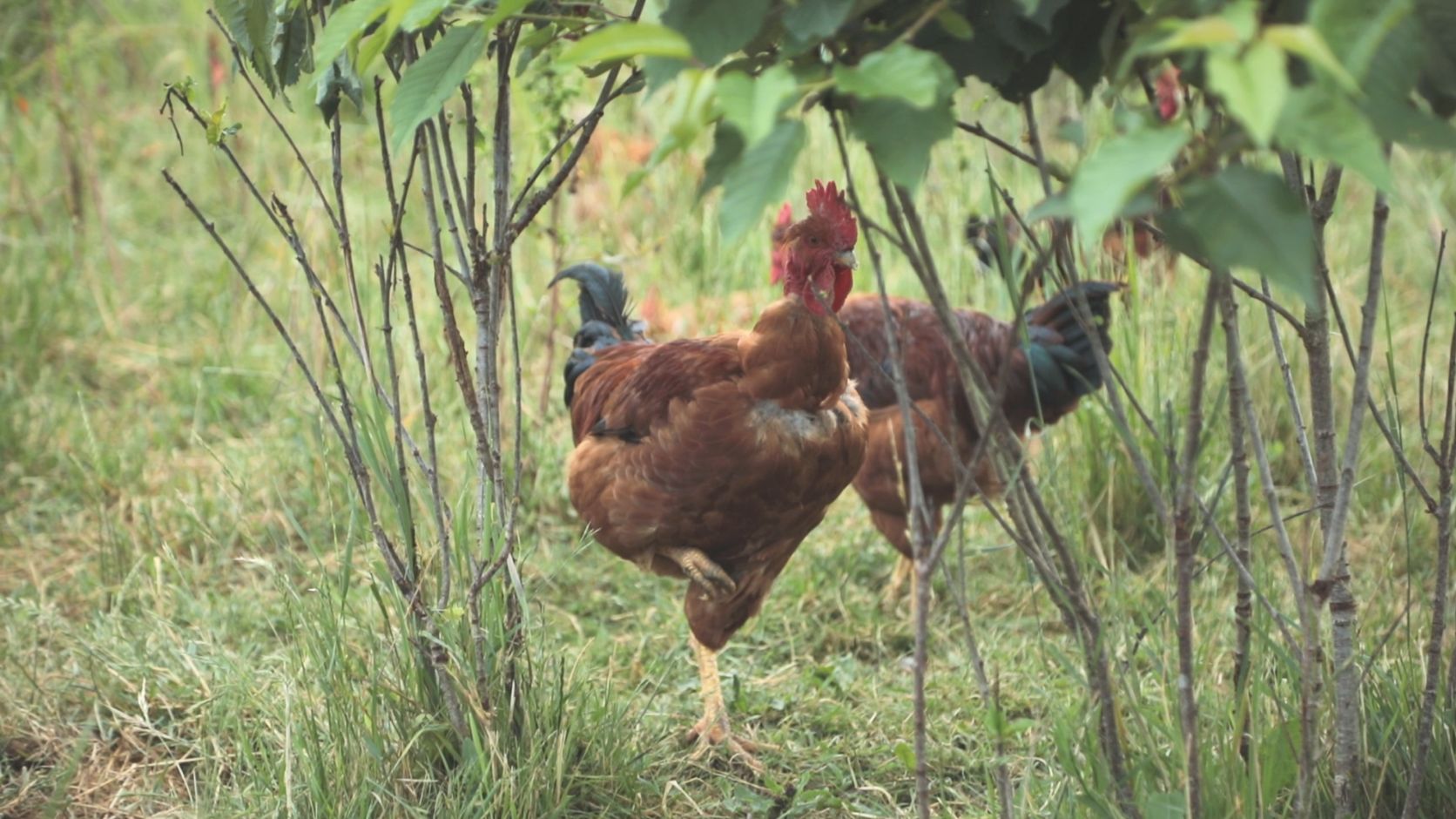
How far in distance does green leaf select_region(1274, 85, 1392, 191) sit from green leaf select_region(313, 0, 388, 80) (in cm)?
103

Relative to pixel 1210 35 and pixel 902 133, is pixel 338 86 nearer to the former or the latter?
pixel 902 133

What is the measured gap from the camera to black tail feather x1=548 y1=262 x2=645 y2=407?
4344 mm

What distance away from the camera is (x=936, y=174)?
6.23 metres

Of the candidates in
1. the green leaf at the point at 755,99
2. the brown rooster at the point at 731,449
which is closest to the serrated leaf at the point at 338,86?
the green leaf at the point at 755,99

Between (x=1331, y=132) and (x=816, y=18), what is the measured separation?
1.79 feet

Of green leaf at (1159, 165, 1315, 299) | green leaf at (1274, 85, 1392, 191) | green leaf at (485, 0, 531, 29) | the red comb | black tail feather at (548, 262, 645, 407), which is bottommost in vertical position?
black tail feather at (548, 262, 645, 407)

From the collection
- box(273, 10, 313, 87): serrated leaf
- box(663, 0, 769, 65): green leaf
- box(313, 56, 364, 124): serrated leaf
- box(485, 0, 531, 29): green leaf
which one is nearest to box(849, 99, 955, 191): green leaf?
box(663, 0, 769, 65): green leaf

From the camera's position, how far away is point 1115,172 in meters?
1.19

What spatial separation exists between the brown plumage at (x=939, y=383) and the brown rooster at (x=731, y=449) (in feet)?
2.65

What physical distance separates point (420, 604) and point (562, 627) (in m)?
1.49

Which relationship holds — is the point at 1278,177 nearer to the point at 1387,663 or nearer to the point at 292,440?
the point at 1387,663

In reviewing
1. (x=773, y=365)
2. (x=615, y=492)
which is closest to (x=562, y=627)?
(x=615, y=492)

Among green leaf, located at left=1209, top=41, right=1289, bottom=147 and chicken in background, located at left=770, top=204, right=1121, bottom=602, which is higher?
green leaf, located at left=1209, top=41, right=1289, bottom=147

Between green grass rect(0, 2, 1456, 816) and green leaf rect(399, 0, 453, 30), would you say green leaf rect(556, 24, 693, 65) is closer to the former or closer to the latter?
green grass rect(0, 2, 1456, 816)
